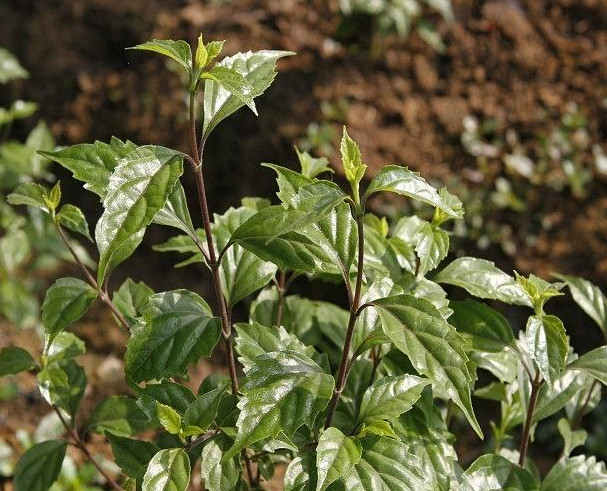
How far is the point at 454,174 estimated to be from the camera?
4340 mm

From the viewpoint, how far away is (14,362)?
191 cm

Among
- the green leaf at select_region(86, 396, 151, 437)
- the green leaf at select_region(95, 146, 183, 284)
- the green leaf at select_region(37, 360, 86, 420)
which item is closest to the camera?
the green leaf at select_region(95, 146, 183, 284)

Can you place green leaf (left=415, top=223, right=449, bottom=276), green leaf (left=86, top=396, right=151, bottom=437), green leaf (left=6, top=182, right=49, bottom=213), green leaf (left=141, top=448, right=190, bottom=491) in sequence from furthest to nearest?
1. green leaf (left=86, top=396, right=151, bottom=437)
2. green leaf (left=6, top=182, right=49, bottom=213)
3. green leaf (left=415, top=223, right=449, bottom=276)
4. green leaf (left=141, top=448, right=190, bottom=491)

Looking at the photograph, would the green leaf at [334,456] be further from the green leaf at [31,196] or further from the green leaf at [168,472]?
the green leaf at [31,196]

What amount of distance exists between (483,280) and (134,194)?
0.78 m

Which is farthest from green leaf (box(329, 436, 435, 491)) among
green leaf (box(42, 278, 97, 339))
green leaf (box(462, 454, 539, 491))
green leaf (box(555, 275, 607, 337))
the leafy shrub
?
green leaf (box(555, 275, 607, 337))

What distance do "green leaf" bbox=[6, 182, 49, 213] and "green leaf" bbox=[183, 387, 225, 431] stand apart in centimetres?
57

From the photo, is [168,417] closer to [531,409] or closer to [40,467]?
[40,467]

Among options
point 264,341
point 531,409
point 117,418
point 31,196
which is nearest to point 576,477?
point 531,409

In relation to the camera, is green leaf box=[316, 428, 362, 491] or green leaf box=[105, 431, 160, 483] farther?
green leaf box=[105, 431, 160, 483]

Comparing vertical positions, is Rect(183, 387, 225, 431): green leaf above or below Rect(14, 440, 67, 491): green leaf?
above

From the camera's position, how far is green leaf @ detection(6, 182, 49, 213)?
1728 mm

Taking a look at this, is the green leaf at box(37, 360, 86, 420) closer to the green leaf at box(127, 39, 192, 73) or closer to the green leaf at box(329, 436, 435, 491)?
the green leaf at box(329, 436, 435, 491)

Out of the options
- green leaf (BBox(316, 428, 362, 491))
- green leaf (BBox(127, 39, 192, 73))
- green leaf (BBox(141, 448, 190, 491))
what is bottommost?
green leaf (BBox(141, 448, 190, 491))
